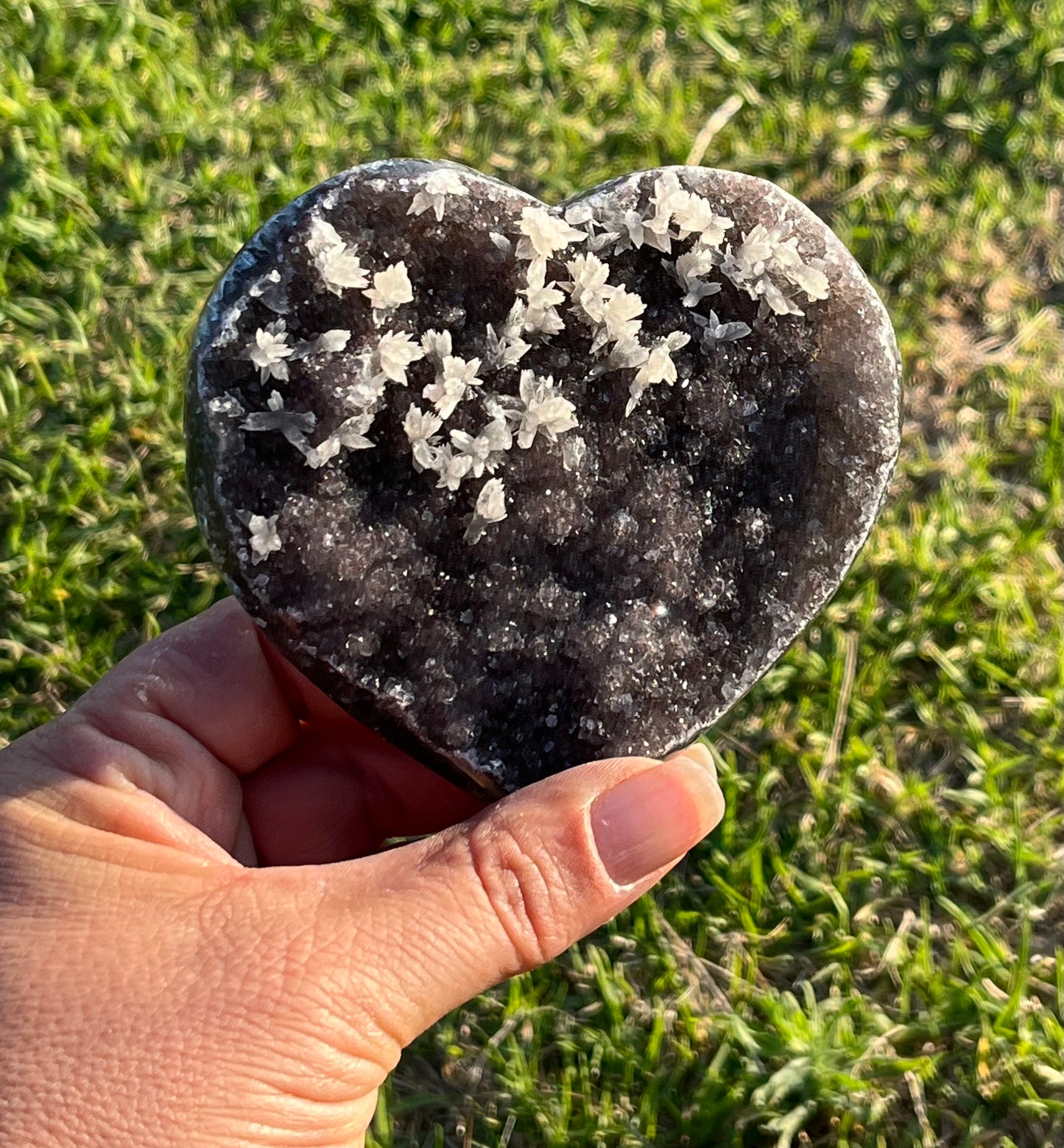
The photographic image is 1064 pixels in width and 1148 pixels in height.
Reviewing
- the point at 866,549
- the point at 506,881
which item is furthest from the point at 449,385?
the point at 866,549

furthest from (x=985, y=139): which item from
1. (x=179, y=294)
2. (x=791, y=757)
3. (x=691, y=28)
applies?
(x=179, y=294)

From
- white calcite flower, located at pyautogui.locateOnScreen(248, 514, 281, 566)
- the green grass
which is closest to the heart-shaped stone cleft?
white calcite flower, located at pyautogui.locateOnScreen(248, 514, 281, 566)

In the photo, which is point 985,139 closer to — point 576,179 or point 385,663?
point 576,179

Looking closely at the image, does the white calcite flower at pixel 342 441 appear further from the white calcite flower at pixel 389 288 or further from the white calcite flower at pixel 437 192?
the white calcite flower at pixel 437 192

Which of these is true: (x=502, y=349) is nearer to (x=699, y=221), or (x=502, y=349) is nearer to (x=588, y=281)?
(x=588, y=281)

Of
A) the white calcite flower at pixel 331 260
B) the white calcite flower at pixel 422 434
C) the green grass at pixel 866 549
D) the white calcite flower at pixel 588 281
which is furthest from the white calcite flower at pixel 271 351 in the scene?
the green grass at pixel 866 549
